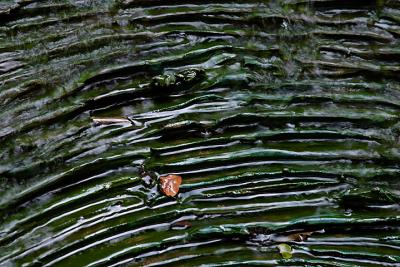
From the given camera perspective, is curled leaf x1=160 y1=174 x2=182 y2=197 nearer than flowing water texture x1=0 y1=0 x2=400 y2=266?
No

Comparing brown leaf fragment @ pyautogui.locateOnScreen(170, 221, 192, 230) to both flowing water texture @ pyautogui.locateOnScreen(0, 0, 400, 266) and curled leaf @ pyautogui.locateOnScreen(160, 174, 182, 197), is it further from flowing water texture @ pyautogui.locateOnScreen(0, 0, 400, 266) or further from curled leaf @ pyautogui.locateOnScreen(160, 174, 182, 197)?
curled leaf @ pyautogui.locateOnScreen(160, 174, 182, 197)

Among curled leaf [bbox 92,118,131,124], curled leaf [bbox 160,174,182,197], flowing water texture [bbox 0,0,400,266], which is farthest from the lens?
curled leaf [bbox 92,118,131,124]

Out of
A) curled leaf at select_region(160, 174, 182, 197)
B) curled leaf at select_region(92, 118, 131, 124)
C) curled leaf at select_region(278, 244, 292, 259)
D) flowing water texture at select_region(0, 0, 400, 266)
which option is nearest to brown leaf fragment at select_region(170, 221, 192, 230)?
flowing water texture at select_region(0, 0, 400, 266)

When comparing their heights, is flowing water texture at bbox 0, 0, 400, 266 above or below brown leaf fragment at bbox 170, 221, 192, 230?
above

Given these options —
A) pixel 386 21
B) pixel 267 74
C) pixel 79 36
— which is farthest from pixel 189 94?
pixel 386 21

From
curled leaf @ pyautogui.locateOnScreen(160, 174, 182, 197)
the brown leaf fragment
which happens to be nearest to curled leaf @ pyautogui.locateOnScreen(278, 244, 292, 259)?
the brown leaf fragment

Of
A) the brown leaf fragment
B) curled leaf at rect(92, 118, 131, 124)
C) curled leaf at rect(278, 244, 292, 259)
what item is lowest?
curled leaf at rect(278, 244, 292, 259)

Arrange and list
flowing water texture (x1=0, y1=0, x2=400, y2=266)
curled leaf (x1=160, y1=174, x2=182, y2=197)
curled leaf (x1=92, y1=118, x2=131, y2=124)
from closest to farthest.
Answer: flowing water texture (x1=0, y1=0, x2=400, y2=266), curled leaf (x1=160, y1=174, x2=182, y2=197), curled leaf (x1=92, y1=118, x2=131, y2=124)

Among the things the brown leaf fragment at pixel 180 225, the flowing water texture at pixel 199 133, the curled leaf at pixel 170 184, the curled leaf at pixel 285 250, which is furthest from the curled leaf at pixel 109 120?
the curled leaf at pixel 285 250
